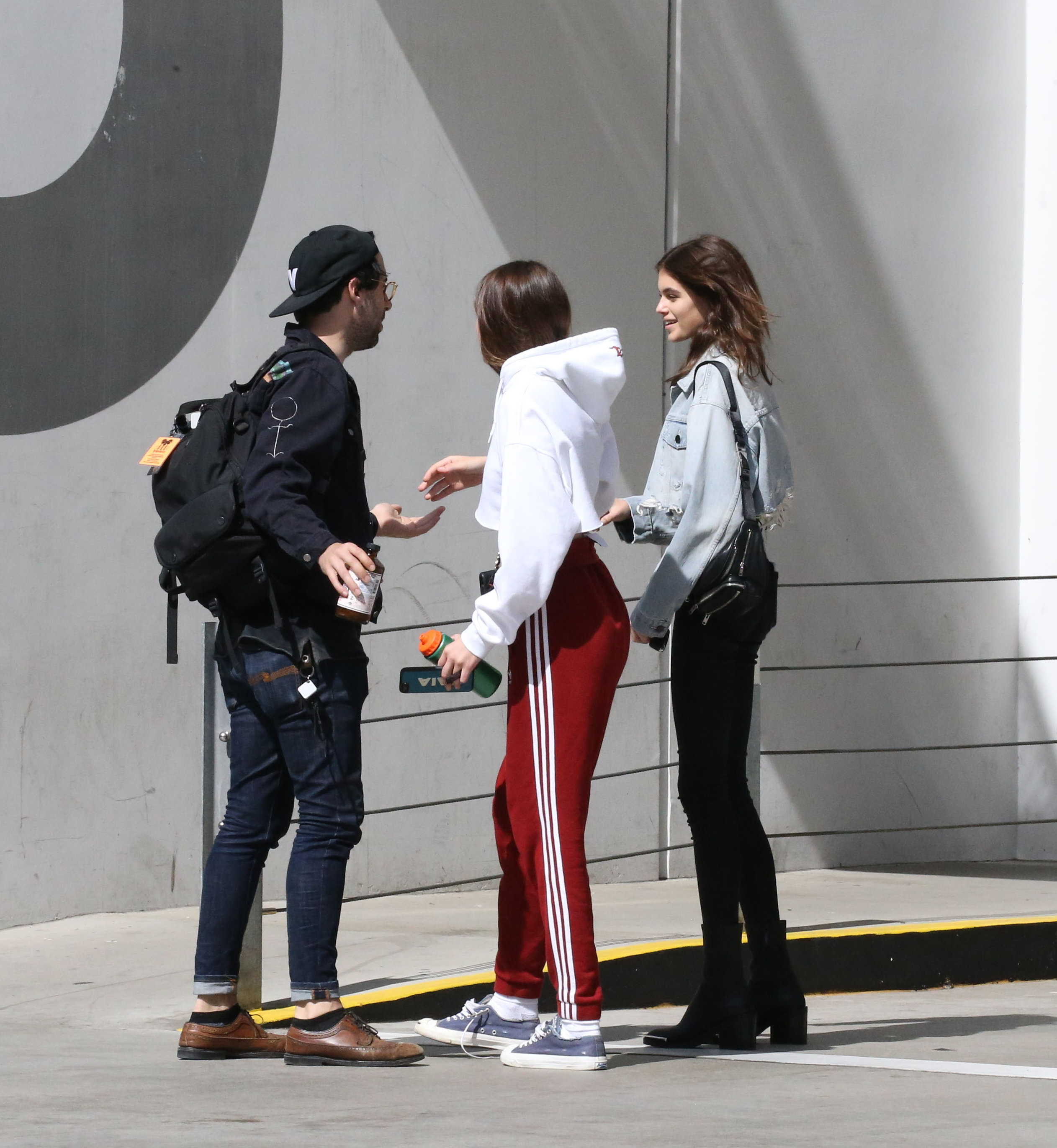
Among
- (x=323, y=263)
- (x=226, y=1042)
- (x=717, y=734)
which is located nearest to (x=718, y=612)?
(x=717, y=734)

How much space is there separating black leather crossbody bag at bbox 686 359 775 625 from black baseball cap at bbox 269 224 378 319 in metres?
0.79

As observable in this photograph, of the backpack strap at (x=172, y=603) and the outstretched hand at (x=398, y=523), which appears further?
the outstretched hand at (x=398, y=523)

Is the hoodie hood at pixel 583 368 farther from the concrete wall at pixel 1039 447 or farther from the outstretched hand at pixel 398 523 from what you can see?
the concrete wall at pixel 1039 447

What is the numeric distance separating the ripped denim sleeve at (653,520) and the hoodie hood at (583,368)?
0.95 ft

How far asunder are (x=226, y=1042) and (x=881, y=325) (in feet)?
15.8

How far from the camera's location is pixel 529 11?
658 cm

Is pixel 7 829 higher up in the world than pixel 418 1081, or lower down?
higher up

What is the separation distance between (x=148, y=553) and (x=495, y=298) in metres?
2.35

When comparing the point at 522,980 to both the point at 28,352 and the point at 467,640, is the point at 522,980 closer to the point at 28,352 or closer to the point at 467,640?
the point at 467,640

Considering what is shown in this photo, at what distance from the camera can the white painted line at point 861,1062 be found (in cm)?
366

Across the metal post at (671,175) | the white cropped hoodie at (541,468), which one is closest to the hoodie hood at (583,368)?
the white cropped hoodie at (541,468)

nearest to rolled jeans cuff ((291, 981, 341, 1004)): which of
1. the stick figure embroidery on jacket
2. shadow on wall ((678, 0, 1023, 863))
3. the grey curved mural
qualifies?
the stick figure embroidery on jacket

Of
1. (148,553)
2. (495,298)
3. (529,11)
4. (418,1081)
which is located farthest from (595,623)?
(529,11)

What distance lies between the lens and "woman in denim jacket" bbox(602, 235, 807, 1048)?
382 centimetres
